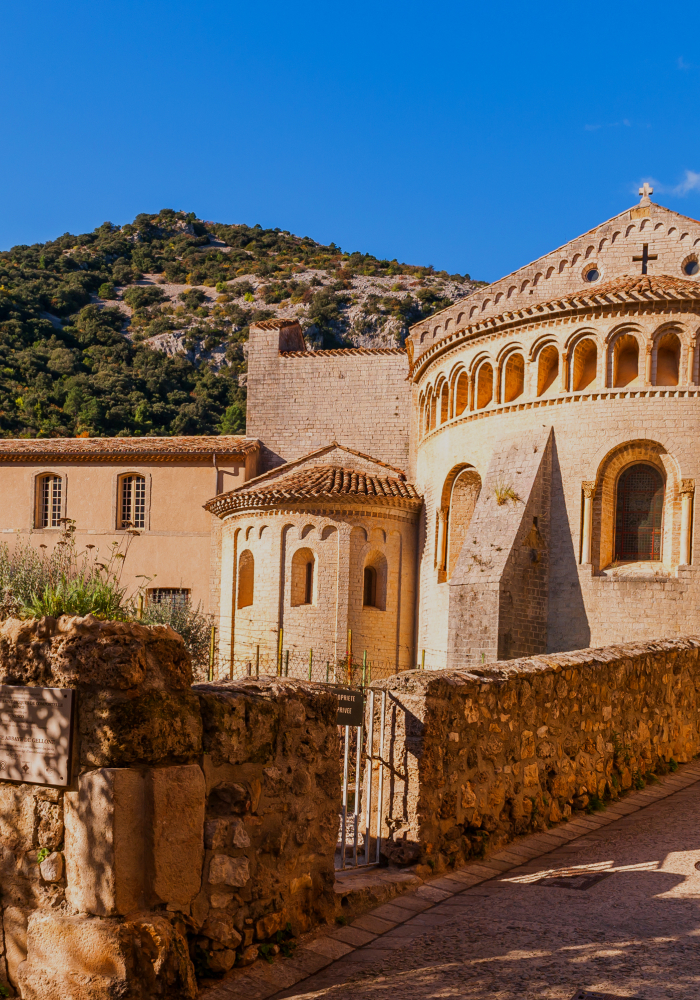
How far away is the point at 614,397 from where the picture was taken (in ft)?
65.6

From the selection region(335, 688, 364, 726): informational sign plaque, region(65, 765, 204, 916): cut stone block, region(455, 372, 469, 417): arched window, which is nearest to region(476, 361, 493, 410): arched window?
region(455, 372, 469, 417): arched window

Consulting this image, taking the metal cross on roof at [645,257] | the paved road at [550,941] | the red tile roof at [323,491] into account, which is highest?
the metal cross on roof at [645,257]

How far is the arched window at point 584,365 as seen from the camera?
2055cm

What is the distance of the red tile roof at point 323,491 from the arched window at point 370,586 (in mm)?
1794

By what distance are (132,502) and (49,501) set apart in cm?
292

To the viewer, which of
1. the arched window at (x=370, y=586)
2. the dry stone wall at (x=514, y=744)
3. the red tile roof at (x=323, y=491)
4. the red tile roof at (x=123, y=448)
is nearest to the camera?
the dry stone wall at (x=514, y=744)

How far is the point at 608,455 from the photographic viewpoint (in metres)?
20.0

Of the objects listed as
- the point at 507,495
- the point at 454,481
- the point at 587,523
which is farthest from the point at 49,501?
the point at 587,523

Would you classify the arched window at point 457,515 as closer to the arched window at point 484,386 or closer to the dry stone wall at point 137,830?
the arched window at point 484,386

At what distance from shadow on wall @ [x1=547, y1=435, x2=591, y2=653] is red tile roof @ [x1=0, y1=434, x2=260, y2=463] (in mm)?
11712

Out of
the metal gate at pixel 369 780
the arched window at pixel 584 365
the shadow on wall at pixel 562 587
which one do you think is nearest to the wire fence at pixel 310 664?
the shadow on wall at pixel 562 587

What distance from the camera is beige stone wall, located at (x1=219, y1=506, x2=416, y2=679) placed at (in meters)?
23.8

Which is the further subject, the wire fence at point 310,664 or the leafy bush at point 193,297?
the leafy bush at point 193,297

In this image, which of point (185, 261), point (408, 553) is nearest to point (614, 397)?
point (408, 553)
